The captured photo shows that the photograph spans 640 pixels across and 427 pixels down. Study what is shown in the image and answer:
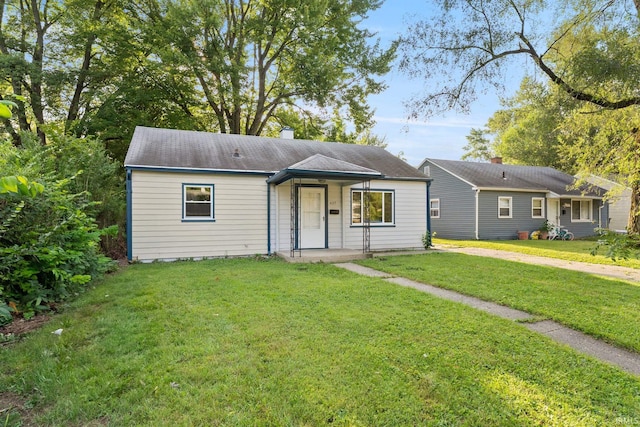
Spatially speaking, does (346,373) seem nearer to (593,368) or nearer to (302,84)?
(593,368)

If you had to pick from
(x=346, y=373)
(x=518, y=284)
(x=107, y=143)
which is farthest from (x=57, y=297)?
(x=107, y=143)

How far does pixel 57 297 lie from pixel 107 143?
14.1 metres

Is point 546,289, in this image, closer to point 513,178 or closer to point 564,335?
point 564,335

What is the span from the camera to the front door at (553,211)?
18078 millimetres

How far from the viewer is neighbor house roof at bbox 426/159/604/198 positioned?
1717 cm

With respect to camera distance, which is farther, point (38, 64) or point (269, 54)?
point (269, 54)

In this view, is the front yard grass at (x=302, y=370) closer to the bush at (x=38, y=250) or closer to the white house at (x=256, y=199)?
the bush at (x=38, y=250)

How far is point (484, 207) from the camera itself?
16.7 metres

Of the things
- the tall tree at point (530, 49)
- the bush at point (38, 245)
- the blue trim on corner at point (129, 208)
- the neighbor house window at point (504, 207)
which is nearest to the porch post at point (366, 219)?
the tall tree at point (530, 49)

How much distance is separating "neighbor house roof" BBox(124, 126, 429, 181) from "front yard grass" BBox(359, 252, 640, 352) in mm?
3213

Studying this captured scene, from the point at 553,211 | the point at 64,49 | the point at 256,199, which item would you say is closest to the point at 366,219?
the point at 256,199

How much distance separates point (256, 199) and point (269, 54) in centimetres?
1384

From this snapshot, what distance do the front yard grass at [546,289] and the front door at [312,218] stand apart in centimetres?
216

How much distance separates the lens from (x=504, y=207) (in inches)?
678
